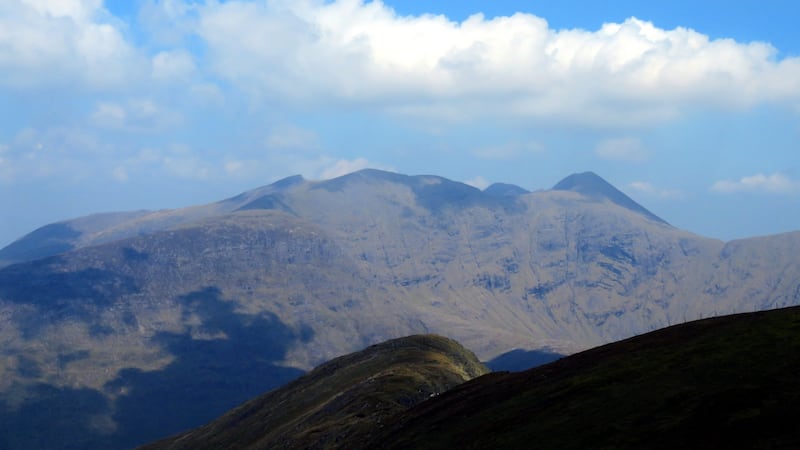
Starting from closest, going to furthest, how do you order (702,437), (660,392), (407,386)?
(702,437) < (660,392) < (407,386)

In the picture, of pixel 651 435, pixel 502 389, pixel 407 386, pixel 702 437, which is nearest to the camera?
pixel 702 437

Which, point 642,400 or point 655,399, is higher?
point 655,399

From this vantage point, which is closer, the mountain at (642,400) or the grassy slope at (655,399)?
the grassy slope at (655,399)

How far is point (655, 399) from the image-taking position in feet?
242

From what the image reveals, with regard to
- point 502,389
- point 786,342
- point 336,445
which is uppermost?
point 786,342

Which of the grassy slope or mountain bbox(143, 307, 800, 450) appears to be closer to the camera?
the grassy slope

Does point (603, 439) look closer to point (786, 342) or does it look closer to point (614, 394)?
point (614, 394)

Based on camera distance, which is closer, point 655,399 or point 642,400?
point 655,399

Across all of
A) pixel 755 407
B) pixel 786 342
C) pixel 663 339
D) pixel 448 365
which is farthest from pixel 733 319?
pixel 448 365

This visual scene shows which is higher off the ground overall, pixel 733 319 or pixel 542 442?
pixel 733 319

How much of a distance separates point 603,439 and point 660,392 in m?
9.78

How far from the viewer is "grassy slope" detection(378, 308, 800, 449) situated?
62397 millimetres

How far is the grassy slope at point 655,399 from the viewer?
62397 millimetres

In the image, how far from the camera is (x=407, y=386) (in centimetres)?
15675
